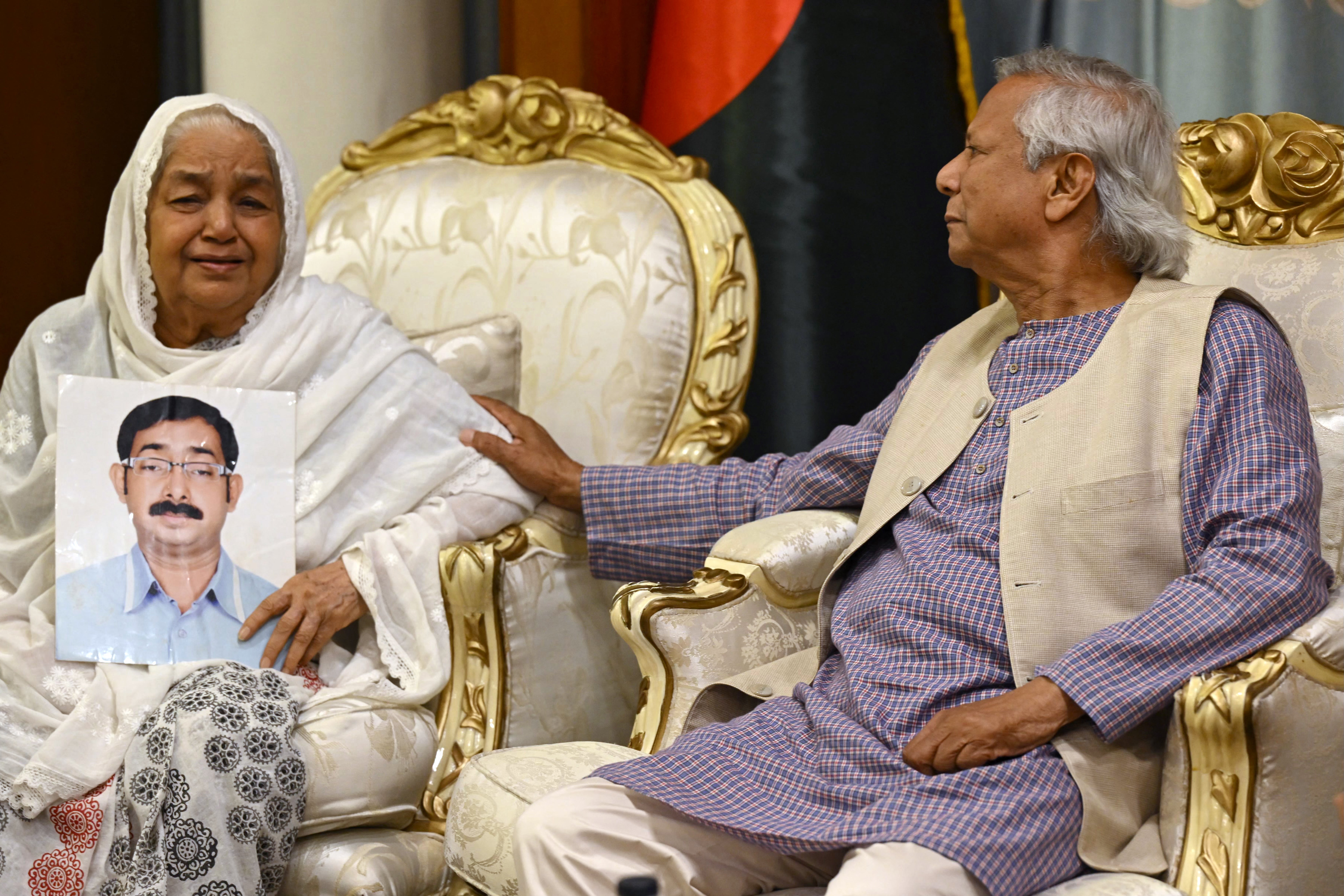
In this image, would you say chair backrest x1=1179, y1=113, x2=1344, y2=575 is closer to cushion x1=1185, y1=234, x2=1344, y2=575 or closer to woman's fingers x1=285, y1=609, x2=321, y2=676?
cushion x1=1185, y1=234, x2=1344, y2=575

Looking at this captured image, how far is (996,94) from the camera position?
1811mm

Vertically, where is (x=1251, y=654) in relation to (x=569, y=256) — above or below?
below

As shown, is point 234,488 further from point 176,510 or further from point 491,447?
point 491,447

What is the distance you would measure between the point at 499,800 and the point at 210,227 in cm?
98

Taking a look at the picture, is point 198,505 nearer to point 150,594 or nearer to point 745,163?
point 150,594

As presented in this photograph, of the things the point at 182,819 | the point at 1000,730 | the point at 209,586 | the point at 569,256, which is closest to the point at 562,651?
the point at 209,586

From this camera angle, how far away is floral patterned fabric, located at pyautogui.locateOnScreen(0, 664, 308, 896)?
1650mm

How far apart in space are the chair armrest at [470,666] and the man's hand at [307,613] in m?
0.14

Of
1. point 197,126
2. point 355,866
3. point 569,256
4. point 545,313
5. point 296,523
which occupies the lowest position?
point 355,866

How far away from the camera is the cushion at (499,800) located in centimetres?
161

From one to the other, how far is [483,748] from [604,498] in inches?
16.1

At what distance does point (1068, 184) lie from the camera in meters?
1.75

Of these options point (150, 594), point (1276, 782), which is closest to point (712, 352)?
point (150, 594)

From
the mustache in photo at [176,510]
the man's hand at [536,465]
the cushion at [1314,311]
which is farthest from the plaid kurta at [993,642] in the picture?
the mustache in photo at [176,510]
